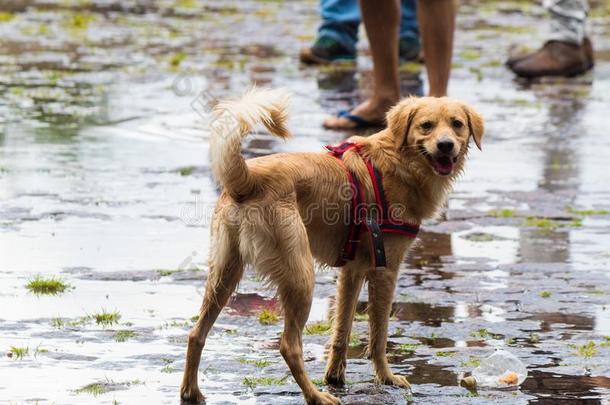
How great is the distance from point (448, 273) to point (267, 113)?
247cm

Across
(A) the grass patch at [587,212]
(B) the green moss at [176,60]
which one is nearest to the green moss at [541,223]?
(A) the grass patch at [587,212]

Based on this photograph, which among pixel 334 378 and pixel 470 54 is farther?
pixel 470 54

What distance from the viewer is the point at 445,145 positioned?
5613 mm

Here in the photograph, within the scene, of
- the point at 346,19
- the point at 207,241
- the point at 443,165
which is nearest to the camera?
the point at 443,165

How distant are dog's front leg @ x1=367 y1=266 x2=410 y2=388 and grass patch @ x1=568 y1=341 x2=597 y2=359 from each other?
2.91 ft

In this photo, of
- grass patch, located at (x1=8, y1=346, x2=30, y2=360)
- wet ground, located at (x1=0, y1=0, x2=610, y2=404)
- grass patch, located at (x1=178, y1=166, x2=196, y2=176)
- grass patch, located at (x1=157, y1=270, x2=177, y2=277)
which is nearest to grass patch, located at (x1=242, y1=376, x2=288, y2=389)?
wet ground, located at (x1=0, y1=0, x2=610, y2=404)

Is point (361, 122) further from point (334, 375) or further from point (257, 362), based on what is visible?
point (334, 375)

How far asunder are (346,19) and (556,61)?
2.36m

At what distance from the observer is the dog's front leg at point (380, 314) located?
551 centimetres

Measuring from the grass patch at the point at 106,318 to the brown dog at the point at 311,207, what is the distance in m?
0.99

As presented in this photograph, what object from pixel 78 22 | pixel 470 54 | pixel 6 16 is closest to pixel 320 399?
pixel 470 54

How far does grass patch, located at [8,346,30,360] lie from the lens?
18.2 ft

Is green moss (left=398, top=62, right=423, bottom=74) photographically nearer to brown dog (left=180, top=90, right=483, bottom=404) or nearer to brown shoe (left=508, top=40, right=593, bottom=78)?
brown shoe (left=508, top=40, right=593, bottom=78)

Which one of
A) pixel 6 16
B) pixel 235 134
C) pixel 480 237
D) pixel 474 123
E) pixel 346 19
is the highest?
pixel 235 134
